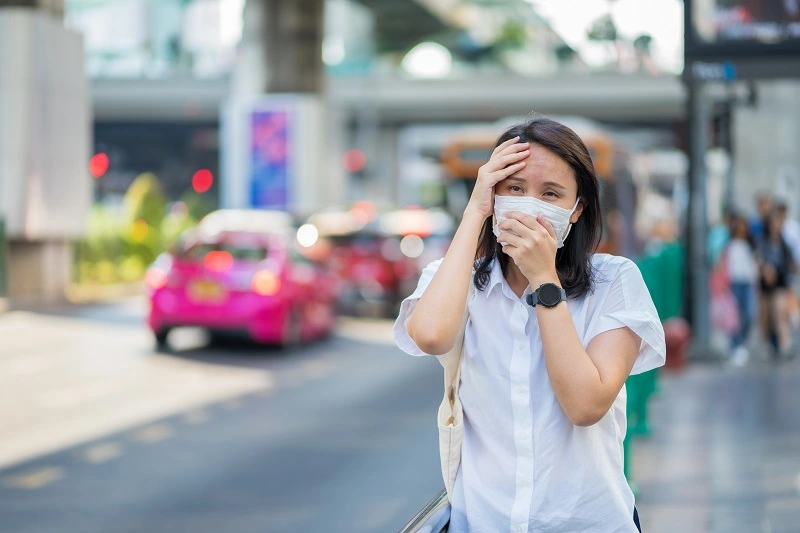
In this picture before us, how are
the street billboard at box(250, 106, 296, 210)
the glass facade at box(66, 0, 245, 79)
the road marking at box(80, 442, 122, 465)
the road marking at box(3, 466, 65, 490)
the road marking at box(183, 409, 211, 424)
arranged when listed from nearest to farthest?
the road marking at box(3, 466, 65, 490) < the road marking at box(80, 442, 122, 465) < the road marking at box(183, 409, 211, 424) < the street billboard at box(250, 106, 296, 210) < the glass facade at box(66, 0, 245, 79)

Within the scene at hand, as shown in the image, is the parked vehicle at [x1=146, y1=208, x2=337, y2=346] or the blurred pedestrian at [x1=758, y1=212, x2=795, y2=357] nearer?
the blurred pedestrian at [x1=758, y1=212, x2=795, y2=357]

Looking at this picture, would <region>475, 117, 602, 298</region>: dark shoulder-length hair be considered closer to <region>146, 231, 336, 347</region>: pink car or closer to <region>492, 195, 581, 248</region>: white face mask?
<region>492, 195, 581, 248</region>: white face mask

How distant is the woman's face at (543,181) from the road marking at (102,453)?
638 centimetres

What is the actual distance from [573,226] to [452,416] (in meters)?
0.51

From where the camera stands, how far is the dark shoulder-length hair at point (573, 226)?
2684 mm

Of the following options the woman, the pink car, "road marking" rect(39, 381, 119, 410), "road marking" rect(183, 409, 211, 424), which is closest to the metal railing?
the woman

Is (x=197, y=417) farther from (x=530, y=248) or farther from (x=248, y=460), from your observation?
(x=530, y=248)

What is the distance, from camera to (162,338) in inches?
618

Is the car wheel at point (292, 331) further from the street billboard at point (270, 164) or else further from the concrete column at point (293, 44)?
the concrete column at point (293, 44)

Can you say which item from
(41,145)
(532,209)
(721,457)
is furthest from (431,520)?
(41,145)

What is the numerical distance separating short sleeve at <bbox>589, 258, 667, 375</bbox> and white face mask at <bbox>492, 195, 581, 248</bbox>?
0.54 feet

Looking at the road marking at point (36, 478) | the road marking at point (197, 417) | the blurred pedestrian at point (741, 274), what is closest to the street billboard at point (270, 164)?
the blurred pedestrian at point (741, 274)

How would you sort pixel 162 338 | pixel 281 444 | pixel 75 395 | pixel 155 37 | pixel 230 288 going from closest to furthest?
pixel 281 444, pixel 75 395, pixel 230 288, pixel 162 338, pixel 155 37

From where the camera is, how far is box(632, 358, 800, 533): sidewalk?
6898 millimetres
